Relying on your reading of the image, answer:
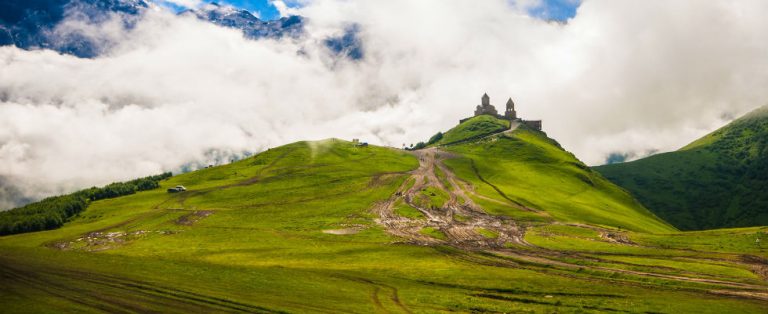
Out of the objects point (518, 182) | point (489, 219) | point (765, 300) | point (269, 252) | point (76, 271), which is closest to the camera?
point (76, 271)

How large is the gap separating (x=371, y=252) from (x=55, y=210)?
387ft

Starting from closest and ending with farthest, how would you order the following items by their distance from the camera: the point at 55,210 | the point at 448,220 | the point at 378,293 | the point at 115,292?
the point at 115,292 < the point at 378,293 < the point at 448,220 < the point at 55,210

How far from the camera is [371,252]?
91.2 meters

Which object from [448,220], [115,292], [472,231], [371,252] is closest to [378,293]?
[115,292]

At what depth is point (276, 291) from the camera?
47.5 meters

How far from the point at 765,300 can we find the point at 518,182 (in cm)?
13704

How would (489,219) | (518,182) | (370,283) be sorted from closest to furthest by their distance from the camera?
(370,283) → (489,219) → (518,182)

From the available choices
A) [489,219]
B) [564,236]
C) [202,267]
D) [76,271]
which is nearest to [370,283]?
[202,267]

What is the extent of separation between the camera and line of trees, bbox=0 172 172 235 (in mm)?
133375

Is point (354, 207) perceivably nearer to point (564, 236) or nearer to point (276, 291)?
point (564, 236)

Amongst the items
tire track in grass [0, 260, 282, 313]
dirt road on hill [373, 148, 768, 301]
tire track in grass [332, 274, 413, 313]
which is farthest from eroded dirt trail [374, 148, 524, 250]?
tire track in grass [0, 260, 282, 313]

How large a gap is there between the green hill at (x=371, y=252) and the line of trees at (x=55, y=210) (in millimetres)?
6732

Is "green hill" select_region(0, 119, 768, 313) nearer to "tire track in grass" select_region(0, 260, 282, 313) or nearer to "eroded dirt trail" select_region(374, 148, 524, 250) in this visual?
"tire track in grass" select_region(0, 260, 282, 313)

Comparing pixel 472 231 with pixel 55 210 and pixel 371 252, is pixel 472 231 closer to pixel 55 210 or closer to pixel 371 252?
pixel 371 252
